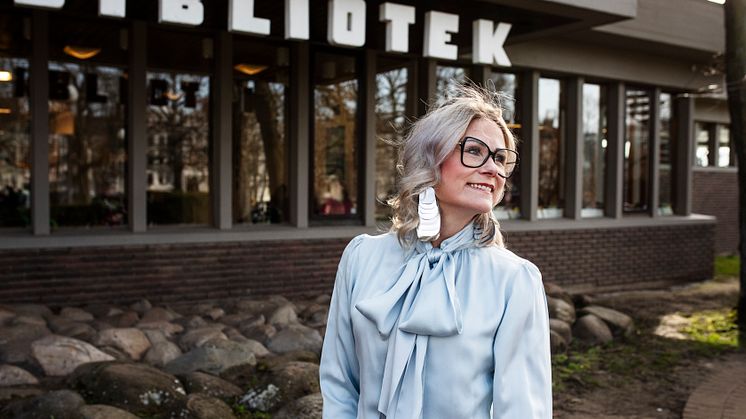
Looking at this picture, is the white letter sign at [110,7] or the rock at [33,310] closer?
the white letter sign at [110,7]

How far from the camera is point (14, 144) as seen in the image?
911 centimetres

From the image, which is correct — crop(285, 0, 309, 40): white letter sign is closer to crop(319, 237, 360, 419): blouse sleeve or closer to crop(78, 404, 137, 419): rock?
crop(78, 404, 137, 419): rock

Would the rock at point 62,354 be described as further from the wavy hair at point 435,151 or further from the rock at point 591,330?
the rock at point 591,330

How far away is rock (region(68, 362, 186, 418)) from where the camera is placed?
491 cm

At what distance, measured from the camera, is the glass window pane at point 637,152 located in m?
13.4

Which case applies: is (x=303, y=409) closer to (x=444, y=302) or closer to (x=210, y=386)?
(x=210, y=386)

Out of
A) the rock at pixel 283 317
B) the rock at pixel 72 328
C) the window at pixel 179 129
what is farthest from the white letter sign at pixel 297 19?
the rock at pixel 72 328

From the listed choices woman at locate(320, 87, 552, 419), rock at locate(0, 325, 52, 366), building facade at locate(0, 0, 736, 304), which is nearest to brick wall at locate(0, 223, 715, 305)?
building facade at locate(0, 0, 736, 304)

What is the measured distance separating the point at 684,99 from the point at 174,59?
32.3 ft

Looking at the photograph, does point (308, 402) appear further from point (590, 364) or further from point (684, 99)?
point (684, 99)

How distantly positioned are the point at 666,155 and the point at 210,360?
11.6 metres

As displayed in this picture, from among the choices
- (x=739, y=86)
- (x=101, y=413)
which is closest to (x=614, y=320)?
(x=739, y=86)

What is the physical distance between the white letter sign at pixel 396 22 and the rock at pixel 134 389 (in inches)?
167

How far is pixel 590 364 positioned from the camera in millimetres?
7051
